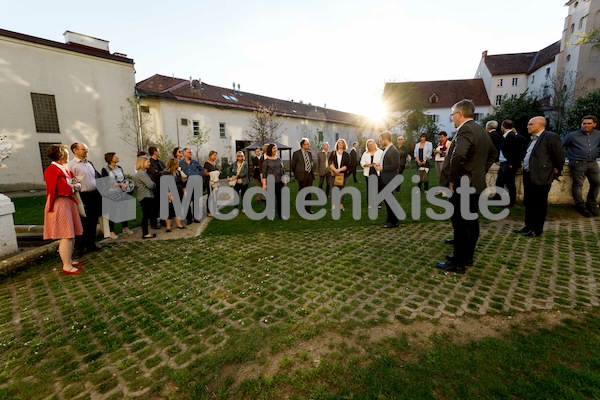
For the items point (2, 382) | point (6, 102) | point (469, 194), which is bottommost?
point (2, 382)

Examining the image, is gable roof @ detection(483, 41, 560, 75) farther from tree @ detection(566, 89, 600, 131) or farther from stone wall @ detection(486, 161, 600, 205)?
stone wall @ detection(486, 161, 600, 205)

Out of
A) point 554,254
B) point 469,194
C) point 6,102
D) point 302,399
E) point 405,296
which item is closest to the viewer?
point 302,399

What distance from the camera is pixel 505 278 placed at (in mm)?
3951

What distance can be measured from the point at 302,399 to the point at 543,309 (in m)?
2.87

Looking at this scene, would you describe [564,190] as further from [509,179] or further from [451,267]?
[451,267]

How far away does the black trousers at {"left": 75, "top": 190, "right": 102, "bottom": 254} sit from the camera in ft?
18.2

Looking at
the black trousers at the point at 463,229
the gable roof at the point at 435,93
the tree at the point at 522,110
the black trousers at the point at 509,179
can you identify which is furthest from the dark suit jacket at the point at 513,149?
the gable roof at the point at 435,93

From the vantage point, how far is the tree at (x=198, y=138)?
80.7 feet

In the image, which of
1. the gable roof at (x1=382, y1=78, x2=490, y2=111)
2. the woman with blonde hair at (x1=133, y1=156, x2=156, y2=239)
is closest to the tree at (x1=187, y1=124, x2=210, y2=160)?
the woman with blonde hair at (x1=133, y1=156, x2=156, y2=239)

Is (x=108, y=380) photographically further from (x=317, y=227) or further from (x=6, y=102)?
(x=6, y=102)

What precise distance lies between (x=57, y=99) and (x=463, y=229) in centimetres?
2509

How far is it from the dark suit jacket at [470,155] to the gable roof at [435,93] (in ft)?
143

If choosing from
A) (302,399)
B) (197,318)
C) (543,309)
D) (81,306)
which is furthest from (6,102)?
(543,309)

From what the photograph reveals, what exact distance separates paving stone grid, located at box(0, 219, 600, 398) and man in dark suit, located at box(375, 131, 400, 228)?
976mm
